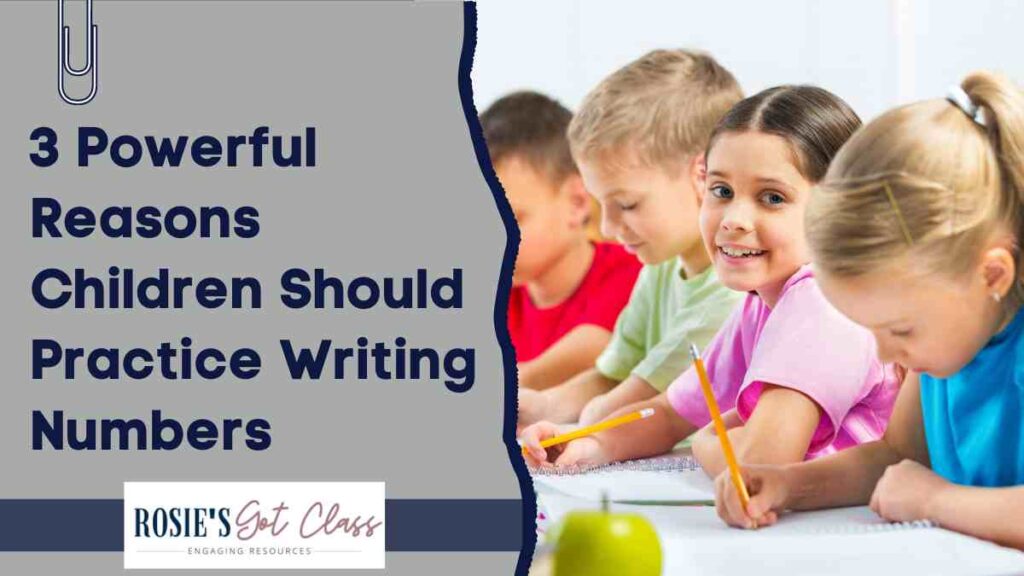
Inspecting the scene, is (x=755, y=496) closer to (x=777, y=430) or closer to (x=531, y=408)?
(x=777, y=430)

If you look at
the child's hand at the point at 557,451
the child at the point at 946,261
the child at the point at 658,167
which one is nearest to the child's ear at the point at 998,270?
the child at the point at 946,261

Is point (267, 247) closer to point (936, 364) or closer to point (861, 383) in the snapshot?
point (936, 364)

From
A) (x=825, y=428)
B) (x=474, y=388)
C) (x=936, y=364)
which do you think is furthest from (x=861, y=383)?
(x=474, y=388)

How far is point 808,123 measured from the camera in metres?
1.24

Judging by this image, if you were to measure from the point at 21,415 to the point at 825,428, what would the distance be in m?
0.66

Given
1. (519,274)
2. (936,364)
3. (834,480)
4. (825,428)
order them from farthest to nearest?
(519,274)
(825,428)
(834,480)
(936,364)

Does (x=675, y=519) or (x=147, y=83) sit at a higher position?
(x=147, y=83)

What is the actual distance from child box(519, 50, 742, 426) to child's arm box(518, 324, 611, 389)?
370mm

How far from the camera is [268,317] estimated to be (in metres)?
0.89

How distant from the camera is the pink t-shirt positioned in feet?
3.98

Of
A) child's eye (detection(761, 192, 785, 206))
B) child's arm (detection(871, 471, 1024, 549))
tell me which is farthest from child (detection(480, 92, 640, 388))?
child's arm (detection(871, 471, 1024, 549))

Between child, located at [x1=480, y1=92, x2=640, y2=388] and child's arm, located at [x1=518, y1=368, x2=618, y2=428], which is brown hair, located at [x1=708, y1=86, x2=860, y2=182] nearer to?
child's arm, located at [x1=518, y1=368, x2=618, y2=428]

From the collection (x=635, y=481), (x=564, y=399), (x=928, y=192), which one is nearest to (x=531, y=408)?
(x=564, y=399)

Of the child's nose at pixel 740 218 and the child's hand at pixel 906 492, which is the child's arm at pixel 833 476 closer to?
the child's hand at pixel 906 492
